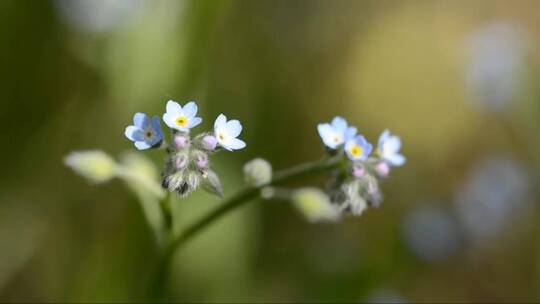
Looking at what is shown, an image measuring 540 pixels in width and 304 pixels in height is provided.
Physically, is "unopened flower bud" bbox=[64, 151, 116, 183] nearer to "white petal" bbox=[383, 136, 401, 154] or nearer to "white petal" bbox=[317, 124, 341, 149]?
"white petal" bbox=[317, 124, 341, 149]

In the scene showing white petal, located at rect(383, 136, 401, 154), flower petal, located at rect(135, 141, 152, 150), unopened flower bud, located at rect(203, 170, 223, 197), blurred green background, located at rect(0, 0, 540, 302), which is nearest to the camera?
flower petal, located at rect(135, 141, 152, 150)

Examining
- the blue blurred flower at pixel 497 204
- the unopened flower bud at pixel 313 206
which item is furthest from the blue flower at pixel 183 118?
the blue blurred flower at pixel 497 204

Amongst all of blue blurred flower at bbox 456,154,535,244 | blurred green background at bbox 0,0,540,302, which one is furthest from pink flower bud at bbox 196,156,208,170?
blue blurred flower at bbox 456,154,535,244

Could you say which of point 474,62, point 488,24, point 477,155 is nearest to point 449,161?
point 477,155

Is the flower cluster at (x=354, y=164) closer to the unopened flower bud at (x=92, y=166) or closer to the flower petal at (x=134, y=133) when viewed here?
the flower petal at (x=134, y=133)

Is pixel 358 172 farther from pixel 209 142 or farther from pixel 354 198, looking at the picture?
pixel 209 142

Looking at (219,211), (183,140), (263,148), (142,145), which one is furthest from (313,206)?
(263,148)
